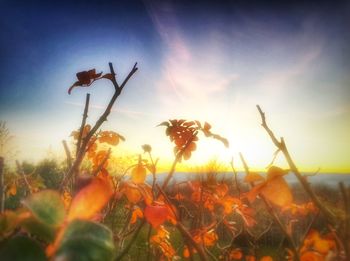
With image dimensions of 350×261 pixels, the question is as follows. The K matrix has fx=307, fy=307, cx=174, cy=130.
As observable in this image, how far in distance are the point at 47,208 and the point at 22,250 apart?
83 millimetres

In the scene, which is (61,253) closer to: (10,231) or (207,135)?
(10,231)

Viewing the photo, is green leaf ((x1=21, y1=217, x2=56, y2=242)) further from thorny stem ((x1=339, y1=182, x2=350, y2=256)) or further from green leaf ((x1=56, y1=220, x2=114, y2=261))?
thorny stem ((x1=339, y1=182, x2=350, y2=256))

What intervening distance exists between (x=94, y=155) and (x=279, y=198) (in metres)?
2.31

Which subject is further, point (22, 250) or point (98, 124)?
point (98, 124)

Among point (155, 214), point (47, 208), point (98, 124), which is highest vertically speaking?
point (98, 124)

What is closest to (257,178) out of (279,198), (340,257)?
(279,198)

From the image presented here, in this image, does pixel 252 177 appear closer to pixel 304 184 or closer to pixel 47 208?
pixel 304 184

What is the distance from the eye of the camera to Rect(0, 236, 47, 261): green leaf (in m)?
0.49

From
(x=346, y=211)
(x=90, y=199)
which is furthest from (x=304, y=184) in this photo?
(x=90, y=199)

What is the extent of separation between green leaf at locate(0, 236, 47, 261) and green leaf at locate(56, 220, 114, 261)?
47 millimetres

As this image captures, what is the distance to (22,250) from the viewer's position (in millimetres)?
502

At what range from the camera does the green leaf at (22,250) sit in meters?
0.49

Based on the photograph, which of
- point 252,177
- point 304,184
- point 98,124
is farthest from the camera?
point 252,177

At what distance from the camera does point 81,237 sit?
50cm
